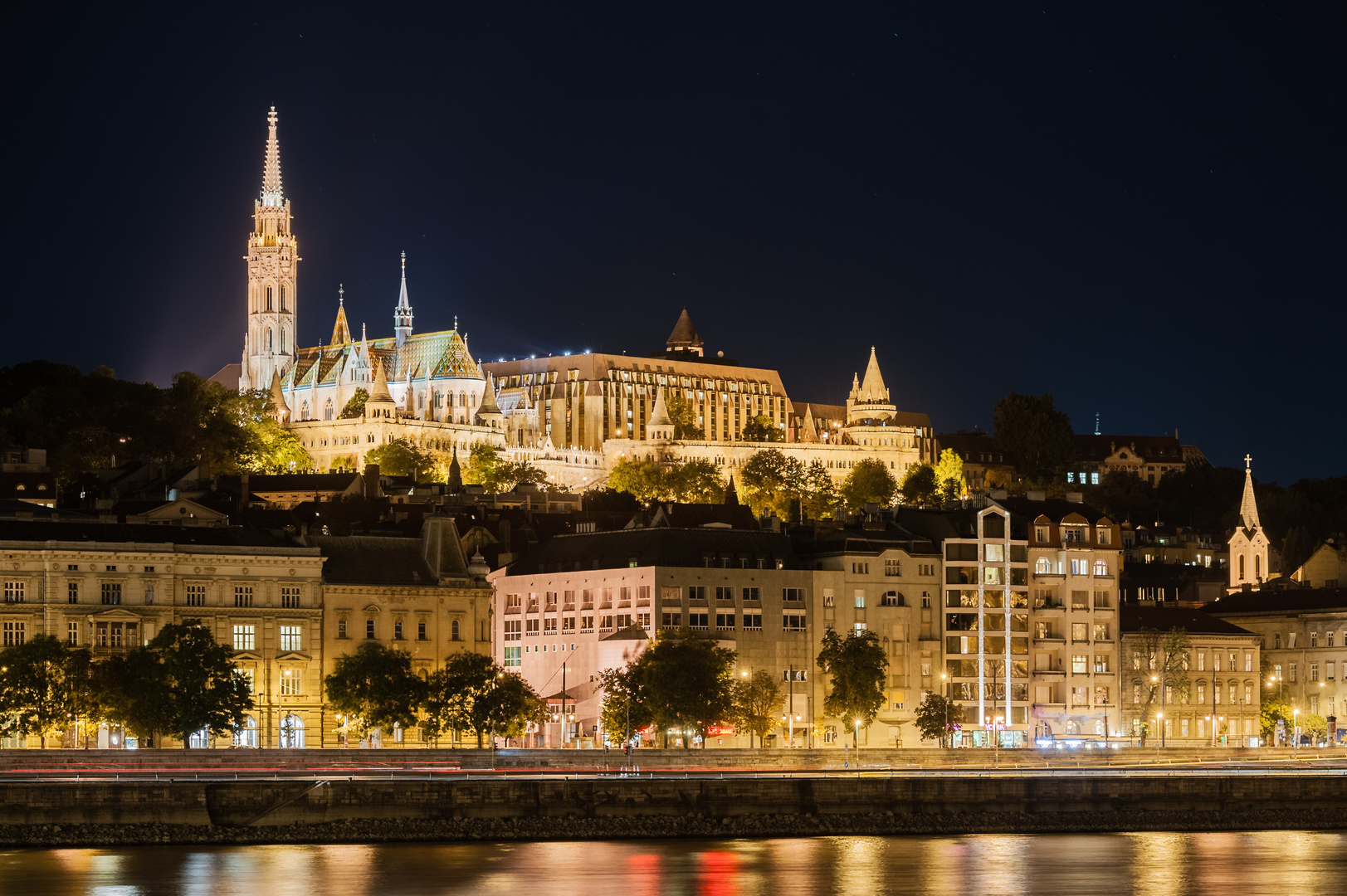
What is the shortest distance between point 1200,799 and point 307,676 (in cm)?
3941

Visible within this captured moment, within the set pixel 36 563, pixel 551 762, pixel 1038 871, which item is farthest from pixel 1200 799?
pixel 36 563

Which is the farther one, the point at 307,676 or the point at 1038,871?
the point at 307,676

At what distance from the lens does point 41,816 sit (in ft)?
288

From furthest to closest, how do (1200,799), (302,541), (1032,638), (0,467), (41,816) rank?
(0,467), (1032,638), (302,541), (1200,799), (41,816)

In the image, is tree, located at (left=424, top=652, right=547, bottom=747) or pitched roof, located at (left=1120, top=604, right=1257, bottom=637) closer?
tree, located at (left=424, top=652, right=547, bottom=747)

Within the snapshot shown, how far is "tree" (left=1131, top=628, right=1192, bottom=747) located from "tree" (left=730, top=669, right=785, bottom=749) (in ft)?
77.8

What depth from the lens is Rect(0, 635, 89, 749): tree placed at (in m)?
104

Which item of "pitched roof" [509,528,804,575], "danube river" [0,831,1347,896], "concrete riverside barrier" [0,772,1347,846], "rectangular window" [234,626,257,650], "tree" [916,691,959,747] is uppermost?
"pitched roof" [509,528,804,575]

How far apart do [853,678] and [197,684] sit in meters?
32.1

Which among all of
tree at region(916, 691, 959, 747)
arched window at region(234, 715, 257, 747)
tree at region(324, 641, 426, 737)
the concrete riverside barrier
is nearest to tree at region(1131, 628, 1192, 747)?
tree at region(916, 691, 959, 747)

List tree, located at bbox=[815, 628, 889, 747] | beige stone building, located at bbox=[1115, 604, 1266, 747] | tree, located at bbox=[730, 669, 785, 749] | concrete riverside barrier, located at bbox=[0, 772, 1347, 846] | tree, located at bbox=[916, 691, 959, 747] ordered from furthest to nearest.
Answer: beige stone building, located at bbox=[1115, 604, 1266, 747] → tree, located at bbox=[916, 691, 959, 747] → tree, located at bbox=[815, 628, 889, 747] → tree, located at bbox=[730, 669, 785, 749] → concrete riverside barrier, located at bbox=[0, 772, 1347, 846]

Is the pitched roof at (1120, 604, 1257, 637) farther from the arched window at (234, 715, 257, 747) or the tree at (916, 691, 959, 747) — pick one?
the arched window at (234, 715, 257, 747)

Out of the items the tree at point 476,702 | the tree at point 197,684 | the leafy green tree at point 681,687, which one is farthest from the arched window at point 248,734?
the leafy green tree at point 681,687

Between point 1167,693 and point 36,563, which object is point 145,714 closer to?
point 36,563
